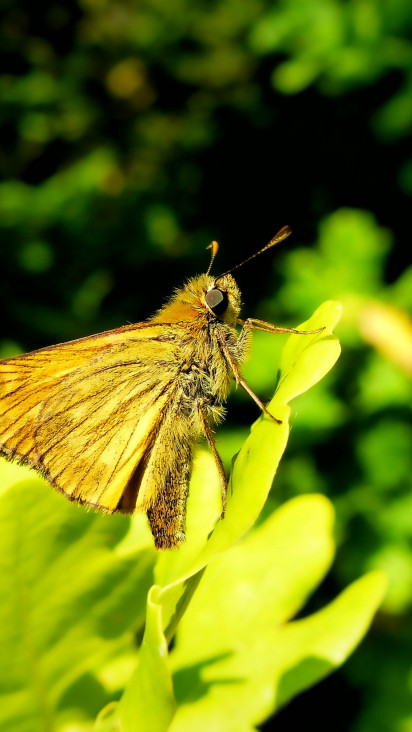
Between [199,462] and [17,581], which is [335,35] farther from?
[17,581]

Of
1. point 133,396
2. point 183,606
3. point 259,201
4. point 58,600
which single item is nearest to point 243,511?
point 183,606

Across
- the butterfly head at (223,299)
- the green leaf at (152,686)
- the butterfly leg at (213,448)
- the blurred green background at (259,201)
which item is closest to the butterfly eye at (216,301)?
the butterfly head at (223,299)

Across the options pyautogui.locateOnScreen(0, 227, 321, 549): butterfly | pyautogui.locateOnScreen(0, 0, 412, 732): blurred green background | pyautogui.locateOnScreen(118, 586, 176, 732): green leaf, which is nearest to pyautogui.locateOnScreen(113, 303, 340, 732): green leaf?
pyautogui.locateOnScreen(118, 586, 176, 732): green leaf

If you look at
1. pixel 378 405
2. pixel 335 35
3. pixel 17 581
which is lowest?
pixel 378 405

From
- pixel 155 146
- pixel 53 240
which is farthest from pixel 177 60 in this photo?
pixel 53 240

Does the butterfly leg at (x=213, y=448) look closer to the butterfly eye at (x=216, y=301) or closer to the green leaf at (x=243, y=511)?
the green leaf at (x=243, y=511)

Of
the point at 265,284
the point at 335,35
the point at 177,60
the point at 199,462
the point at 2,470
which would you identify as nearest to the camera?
the point at 2,470

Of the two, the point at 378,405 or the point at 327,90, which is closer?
the point at 378,405
